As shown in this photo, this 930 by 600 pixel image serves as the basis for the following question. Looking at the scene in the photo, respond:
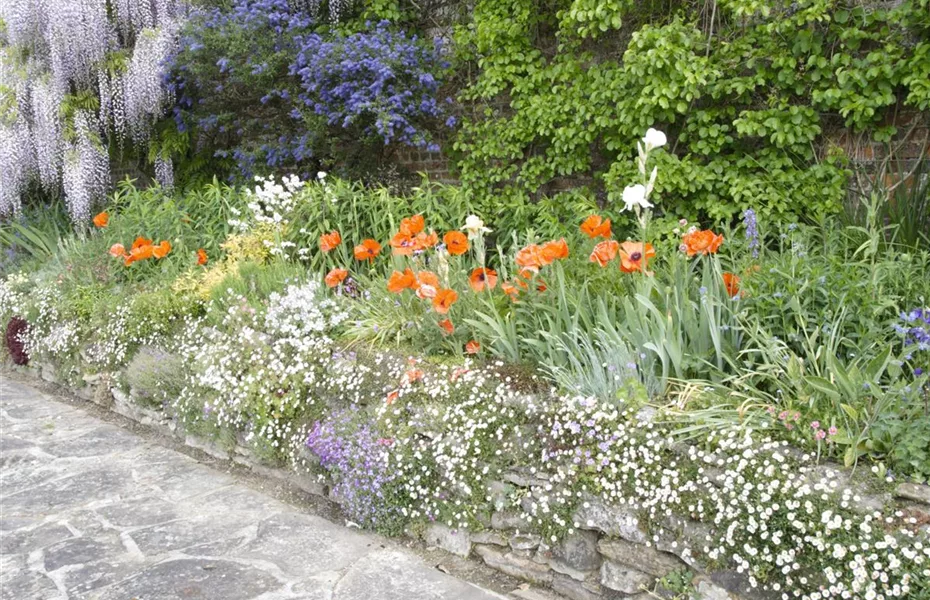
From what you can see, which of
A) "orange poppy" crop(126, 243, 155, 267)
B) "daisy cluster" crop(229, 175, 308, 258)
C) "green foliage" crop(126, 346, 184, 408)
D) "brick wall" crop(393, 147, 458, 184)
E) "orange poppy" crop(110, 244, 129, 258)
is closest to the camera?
"green foliage" crop(126, 346, 184, 408)

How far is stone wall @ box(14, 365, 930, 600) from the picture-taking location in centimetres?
228

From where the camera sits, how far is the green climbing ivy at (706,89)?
167 inches

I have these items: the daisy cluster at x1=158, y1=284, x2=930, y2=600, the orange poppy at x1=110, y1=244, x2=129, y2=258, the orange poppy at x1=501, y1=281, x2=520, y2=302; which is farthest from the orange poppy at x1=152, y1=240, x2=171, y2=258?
the orange poppy at x1=501, y1=281, x2=520, y2=302

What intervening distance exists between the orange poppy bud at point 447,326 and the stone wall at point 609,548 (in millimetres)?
844

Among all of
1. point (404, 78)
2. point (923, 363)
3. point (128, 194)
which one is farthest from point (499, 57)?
point (923, 363)

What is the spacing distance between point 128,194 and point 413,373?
4.52 meters

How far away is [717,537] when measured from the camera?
2.38 metres

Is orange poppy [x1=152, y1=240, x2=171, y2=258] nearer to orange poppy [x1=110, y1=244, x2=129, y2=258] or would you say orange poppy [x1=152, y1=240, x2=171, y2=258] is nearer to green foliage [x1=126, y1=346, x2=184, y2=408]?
orange poppy [x1=110, y1=244, x2=129, y2=258]

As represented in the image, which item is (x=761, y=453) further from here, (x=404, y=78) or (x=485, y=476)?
(x=404, y=78)

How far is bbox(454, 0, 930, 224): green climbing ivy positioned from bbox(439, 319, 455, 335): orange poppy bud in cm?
185

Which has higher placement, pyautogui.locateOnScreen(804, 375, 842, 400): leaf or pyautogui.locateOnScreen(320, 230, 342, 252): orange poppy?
pyautogui.locateOnScreen(320, 230, 342, 252): orange poppy

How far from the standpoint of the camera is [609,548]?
8.73 feet

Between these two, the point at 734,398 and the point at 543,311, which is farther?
the point at 543,311

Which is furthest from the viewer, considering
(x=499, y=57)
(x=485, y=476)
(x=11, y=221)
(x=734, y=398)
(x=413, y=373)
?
(x=11, y=221)
